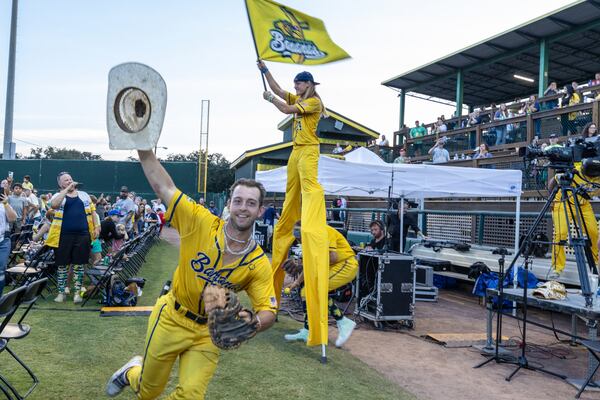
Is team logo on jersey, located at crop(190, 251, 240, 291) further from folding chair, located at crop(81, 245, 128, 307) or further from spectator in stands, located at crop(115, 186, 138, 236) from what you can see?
spectator in stands, located at crop(115, 186, 138, 236)

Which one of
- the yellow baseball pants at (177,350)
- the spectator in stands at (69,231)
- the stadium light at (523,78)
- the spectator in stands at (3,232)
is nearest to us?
the yellow baseball pants at (177,350)

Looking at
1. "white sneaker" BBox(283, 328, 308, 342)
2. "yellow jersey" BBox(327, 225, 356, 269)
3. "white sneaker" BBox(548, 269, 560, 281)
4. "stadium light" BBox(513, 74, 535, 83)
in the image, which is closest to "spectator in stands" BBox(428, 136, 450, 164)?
"white sneaker" BBox(548, 269, 560, 281)

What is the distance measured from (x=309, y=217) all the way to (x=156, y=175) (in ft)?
9.41

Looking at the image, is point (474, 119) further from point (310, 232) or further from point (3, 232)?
point (3, 232)

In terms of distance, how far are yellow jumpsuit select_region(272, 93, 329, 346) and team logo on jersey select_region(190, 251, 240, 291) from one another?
245 centimetres

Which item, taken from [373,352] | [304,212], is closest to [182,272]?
[304,212]

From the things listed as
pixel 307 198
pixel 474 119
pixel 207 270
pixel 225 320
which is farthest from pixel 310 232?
pixel 474 119

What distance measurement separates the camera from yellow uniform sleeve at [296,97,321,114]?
573cm

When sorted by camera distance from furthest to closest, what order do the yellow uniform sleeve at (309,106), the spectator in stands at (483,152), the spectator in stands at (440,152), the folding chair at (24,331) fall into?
the spectator in stands at (440,152)
the spectator in stands at (483,152)
the yellow uniform sleeve at (309,106)
the folding chair at (24,331)

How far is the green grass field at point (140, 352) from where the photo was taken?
4.40 m

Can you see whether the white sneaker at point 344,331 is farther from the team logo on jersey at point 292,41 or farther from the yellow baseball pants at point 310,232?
the team logo on jersey at point 292,41

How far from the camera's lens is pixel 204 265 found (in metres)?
3.11

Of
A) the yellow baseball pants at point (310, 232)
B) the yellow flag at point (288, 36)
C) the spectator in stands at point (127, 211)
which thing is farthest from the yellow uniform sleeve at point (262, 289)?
the spectator in stands at point (127, 211)

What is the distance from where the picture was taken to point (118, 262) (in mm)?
8648
